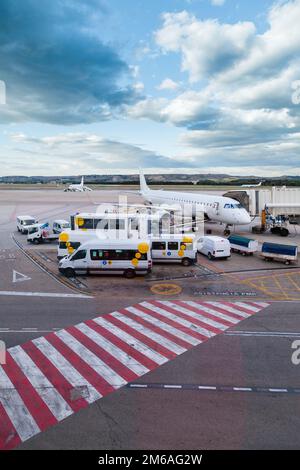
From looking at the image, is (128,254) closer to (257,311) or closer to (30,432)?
(257,311)

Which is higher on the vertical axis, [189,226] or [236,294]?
[189,226]

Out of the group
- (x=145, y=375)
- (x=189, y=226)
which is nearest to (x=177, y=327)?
(x=145, y=375)

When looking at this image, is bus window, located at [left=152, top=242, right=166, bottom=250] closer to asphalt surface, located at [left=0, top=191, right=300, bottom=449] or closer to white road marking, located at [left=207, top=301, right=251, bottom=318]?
asphalt surface, located at [left=0, top=191, right=300, bottom=449]

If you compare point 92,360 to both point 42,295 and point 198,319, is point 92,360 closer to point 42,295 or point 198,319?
point 198,319

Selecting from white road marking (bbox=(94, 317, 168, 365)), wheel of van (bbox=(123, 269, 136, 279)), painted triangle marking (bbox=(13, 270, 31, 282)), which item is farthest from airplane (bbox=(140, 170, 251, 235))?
white road marking (bbox=(94, 317, 168, 365))

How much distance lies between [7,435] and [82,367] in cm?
395

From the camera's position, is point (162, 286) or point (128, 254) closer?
point (162, 286)

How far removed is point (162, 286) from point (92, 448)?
50.1ft

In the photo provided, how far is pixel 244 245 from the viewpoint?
3356 cm

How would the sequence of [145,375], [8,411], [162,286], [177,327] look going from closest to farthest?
[8,411] → [145,375] → [177,327] → [162,286]

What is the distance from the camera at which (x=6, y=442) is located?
9.72 metres

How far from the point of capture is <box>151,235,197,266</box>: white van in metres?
29.5

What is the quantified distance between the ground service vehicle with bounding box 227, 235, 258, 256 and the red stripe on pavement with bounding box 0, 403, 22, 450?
2738cm

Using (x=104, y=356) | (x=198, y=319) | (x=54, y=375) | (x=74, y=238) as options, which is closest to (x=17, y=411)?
(x=54, y=375)
